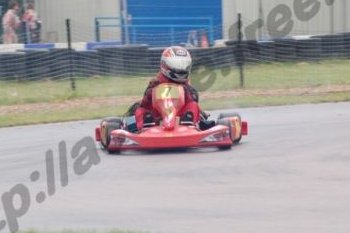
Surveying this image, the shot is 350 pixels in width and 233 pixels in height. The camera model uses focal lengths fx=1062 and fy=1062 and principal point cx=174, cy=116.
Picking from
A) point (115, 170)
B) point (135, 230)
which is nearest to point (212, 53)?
point (115, 170)

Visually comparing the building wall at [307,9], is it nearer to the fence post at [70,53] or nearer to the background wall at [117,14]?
the background wall at [117,14]

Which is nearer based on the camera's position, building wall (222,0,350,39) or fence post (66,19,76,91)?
fence post (66,19,76,91)

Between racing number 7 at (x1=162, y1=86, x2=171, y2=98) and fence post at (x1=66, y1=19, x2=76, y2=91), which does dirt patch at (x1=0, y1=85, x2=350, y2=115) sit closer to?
fence post at (x1=66, y1=19, x2=76, y2=91)

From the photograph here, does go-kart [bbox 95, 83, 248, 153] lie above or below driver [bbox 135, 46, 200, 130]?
below

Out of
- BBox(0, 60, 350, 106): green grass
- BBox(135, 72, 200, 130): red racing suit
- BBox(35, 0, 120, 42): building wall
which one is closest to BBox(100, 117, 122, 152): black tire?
BBox(135, 72, 200, 130): red racing suit

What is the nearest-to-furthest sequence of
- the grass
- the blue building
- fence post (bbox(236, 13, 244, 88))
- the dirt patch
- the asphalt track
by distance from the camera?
1. the asphalt track
2. the grass
3. the dirt patch
4. fence post (bbox(236, 13, 244, 88))
5. the blue building

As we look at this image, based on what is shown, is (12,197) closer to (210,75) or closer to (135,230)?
(135,230)

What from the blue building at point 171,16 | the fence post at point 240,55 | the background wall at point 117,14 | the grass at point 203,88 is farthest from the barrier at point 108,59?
the blue building at point 171,16

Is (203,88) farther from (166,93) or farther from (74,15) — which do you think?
(74,15)

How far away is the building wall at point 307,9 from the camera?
28.8m

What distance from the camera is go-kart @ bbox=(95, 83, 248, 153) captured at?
10742 mm

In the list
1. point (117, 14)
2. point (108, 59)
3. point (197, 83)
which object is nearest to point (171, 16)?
point (117, 14)

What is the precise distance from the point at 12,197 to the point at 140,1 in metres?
22.2

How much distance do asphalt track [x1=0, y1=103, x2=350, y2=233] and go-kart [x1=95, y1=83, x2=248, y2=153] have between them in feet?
0.41
